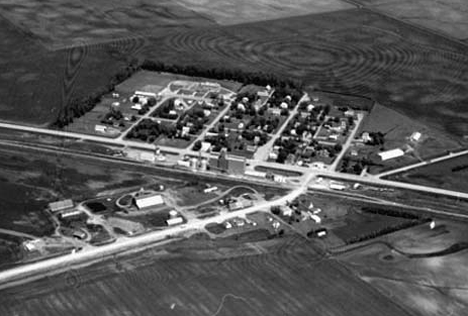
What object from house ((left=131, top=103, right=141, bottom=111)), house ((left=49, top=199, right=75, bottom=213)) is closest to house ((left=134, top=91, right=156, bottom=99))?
house ((left=131, top=103, right=141, bottom=111))

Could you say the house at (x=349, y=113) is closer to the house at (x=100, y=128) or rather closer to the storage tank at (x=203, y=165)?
the storage tank at (x=203, y=165)

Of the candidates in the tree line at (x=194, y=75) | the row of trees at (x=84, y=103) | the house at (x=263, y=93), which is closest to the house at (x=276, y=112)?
the house at (x=263, y=93)

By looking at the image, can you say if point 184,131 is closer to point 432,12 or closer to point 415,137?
point 415,137

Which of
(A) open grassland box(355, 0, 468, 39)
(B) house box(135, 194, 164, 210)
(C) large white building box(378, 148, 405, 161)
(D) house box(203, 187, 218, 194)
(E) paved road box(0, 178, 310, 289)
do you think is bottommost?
(E) paved road box(0, 178, 310, 289)

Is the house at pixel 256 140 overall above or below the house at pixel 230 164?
above

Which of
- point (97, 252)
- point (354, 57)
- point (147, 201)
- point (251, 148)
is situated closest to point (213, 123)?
point (251, 148)

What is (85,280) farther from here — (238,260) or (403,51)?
(403,51)

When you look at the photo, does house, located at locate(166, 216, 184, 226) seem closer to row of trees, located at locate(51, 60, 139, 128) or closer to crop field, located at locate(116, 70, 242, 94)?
row of trees, located at locate(51, 60, 139, 128)
